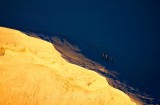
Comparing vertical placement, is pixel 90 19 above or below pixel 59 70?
above

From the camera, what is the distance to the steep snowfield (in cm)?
323

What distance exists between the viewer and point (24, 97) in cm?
325

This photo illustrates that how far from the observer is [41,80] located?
343cm

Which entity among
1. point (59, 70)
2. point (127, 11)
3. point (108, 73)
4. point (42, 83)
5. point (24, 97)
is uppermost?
point (127, 11)

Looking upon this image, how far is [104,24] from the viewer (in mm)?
28156

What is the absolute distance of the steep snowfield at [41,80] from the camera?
3234 mm

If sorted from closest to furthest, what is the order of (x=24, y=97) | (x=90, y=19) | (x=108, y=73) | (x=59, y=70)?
(x=24, y=97) → (x=59, y=70) → (x=108, y=73) → (x=90, y=19)

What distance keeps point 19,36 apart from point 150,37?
26660mm

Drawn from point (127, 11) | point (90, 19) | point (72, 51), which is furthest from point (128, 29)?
point (72, 51)

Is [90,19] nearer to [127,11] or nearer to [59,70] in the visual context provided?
[127,11]

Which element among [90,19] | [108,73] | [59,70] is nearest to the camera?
[59,70]

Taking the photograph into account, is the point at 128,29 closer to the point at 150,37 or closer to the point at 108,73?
the point at 150,37

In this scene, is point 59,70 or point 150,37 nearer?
point 59,70

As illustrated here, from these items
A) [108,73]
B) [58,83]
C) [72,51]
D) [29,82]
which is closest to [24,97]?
[29,82]
